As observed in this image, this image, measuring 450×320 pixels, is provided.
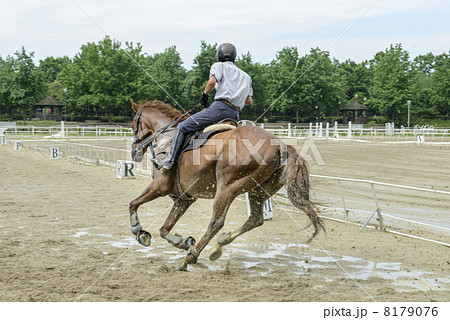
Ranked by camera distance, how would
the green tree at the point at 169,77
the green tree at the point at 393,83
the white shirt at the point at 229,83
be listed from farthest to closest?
the green tree at the point at 393,83 → the green tree at the point at 169,77 → the white shirt at the point at 229,83

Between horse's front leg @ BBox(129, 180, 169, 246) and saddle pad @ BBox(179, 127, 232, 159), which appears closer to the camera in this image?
saddle pad @ BBox(179, 127, 232, 159)

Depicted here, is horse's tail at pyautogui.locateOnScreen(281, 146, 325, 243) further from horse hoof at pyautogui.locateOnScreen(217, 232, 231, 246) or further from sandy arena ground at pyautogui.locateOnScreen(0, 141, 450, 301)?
horse hoof at pyautogui.locateOnScreen(217, 232, 231, 246)

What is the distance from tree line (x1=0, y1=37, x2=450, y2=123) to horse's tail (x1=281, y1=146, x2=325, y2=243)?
51823mm

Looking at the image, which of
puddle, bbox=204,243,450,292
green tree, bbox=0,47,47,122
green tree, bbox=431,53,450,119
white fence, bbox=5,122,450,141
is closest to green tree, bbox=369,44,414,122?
green tree, bbox=431,53,450,119

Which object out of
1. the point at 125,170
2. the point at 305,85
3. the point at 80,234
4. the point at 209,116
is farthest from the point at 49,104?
the point at 209,116

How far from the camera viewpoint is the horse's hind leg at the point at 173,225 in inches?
254

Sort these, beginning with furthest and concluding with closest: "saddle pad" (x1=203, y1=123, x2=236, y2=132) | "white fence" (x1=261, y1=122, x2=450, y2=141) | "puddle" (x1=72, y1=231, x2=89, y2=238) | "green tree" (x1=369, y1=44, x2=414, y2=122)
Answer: "green tree" (x1=369, y1=44, x2=414, y2=122) → "white fence" (x1=261, y1=122, x2=450, y2=141) → "puddle" (x1=72, y1=231, x2=89, y2=238) → "saddle pad" (x1=203, y1=123, x2=236, y2=132)

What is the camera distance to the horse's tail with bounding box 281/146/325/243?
241 inches

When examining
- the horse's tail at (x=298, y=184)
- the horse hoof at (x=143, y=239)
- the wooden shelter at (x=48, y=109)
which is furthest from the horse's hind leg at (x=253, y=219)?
the wooden shelter at (x=48, y=109)

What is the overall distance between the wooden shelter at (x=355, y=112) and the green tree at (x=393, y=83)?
6.18m

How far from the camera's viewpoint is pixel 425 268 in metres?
6.49

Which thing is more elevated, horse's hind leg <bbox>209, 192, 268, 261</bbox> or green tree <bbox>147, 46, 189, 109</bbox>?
green tree <bbox>147, 46, 189, 109</bbox>

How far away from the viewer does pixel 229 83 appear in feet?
21.7

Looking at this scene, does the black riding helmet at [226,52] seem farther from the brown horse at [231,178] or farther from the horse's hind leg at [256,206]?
the horse's hind leg at [256,206]
